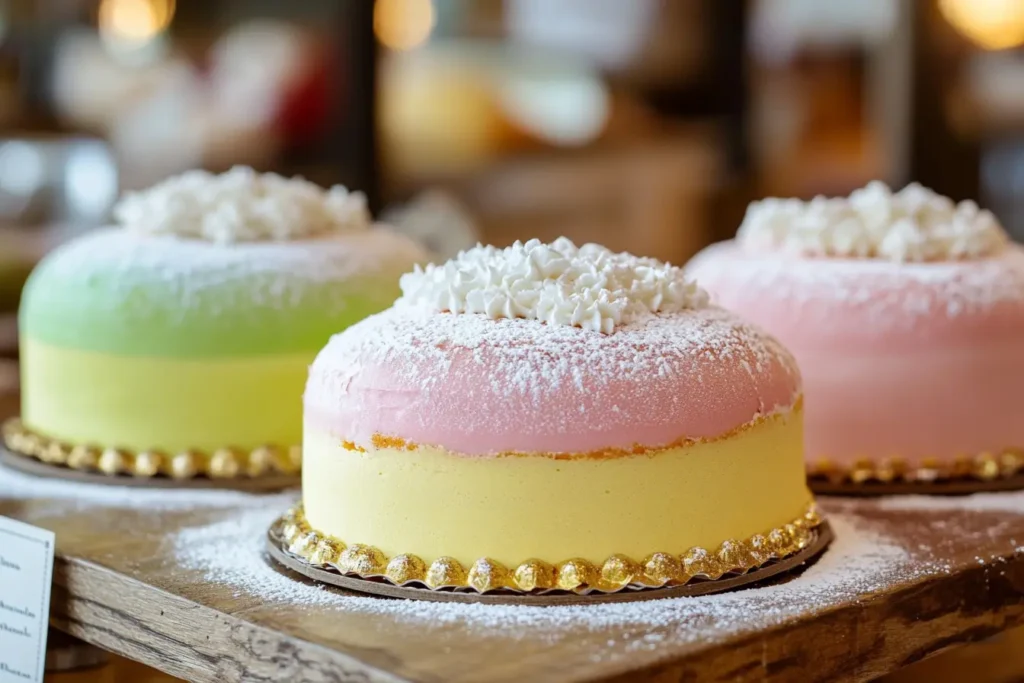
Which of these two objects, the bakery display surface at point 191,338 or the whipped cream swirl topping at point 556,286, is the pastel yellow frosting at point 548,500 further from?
the bakery display surface at point 191,338

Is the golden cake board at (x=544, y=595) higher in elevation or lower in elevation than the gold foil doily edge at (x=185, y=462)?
higher

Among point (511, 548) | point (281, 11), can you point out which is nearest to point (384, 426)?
point (511, 548)

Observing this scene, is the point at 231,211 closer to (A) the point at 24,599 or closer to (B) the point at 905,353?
(A) the point at 24,599

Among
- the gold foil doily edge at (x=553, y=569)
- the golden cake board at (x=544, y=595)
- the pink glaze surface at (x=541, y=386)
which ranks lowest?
the golden cake board at (x=544, y=595)

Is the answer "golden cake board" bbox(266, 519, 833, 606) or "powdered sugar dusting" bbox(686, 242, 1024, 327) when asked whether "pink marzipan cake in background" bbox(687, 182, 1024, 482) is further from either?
"golden cake board" bbox(266, 519, 833, 606)

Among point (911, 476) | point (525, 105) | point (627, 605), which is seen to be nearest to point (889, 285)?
point (911, 476)

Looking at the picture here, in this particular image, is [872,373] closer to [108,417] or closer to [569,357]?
[569,357]

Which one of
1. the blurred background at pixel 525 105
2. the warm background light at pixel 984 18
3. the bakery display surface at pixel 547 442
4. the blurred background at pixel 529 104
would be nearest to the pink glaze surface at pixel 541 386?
the bakery display surface at pixel 547 442
